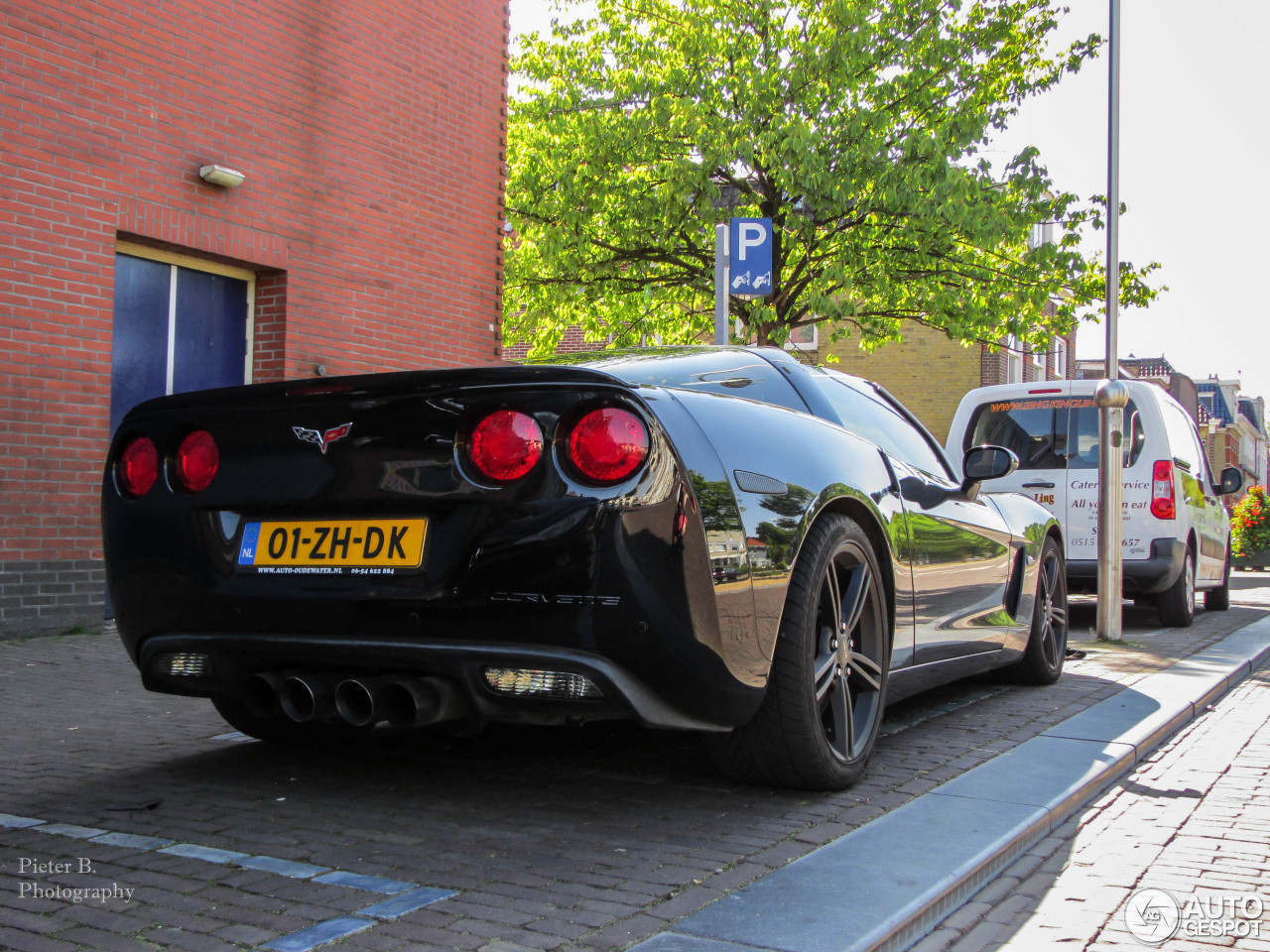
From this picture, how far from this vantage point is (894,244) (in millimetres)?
16516

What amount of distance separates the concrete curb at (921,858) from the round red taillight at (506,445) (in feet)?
3.63

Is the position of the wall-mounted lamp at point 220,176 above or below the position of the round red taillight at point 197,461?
above

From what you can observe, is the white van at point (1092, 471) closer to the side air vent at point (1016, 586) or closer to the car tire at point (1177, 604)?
the car tire at point (1177, 604)

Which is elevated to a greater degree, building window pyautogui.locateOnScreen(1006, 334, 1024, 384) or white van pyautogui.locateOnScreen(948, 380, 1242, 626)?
building window pyautogui.locateOnScreen(1006, 334, 1024, 384)

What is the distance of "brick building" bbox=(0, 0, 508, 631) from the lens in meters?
7.27

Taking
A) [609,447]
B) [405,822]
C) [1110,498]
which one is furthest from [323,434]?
[1110,498]

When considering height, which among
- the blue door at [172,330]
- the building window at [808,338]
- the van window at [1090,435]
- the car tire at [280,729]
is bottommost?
the car tire at [280,729]

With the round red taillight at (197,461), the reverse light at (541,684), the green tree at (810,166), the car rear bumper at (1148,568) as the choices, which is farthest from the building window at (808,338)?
the reverse light at (541,684)

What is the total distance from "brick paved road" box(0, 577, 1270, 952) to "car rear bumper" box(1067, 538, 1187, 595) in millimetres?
4910

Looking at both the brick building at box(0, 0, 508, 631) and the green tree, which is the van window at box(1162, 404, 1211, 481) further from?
the brick building at box(0, 0, 508, 631)

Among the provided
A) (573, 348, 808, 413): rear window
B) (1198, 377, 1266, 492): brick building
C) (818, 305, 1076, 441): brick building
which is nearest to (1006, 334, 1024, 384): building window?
(818, 305, 1076, 441): brick building

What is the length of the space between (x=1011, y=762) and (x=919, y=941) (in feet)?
5.54

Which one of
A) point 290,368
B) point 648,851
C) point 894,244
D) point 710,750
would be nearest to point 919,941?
point 648,851

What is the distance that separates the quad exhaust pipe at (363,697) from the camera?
10.3 feet
